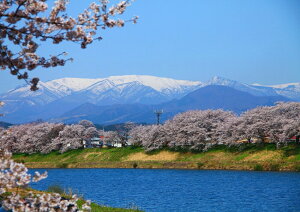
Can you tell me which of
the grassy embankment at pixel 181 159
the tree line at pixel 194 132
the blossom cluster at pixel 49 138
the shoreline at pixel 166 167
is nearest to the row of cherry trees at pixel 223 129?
the tree line at pixel 194 132

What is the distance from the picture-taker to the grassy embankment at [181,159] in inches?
2783

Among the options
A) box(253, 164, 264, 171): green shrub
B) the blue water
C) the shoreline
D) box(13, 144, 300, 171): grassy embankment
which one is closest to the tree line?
box(13, 144, 300, 171): grassy embankment

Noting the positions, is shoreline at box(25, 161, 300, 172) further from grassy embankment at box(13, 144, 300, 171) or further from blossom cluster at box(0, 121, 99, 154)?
blossom cluster at box(0, 121, 99, 154)

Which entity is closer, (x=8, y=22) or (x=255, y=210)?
(x=8, y=22)

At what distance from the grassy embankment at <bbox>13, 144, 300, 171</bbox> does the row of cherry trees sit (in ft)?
6.45

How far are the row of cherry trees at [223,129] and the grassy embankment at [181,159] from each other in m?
1.97

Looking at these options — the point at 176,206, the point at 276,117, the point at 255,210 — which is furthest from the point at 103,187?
the point at 276,117

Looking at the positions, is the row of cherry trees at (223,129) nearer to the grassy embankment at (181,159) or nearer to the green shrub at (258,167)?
the grassy embankment at (181,159)

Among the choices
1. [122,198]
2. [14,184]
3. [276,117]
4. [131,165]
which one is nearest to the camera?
[14,184]

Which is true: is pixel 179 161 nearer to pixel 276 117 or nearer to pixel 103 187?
pixel 276 117

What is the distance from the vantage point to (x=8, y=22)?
10.2 metres

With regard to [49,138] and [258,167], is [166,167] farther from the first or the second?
[49,138]

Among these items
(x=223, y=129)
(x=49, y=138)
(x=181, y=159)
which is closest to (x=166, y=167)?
(x=181, y=159)

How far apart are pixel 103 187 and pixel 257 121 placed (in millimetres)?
41104
